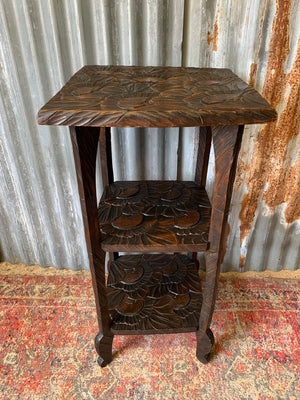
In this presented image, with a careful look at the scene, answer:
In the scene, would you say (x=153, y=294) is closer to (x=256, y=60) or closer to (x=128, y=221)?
(x=128, y=221)

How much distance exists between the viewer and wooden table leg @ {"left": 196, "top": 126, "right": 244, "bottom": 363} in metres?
0.91

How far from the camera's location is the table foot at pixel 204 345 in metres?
1.34

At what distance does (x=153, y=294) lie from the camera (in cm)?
146

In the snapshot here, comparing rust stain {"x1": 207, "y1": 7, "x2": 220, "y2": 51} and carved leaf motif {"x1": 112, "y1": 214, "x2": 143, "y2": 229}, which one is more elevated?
rust stain {"x1": 207, "y1": 7, "x2": 220, "y2": 51}

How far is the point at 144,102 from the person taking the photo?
0.85 m

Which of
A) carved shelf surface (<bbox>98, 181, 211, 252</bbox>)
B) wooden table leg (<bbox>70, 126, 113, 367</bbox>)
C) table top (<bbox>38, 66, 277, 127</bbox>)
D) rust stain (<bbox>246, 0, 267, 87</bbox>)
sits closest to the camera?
table top (<bbox>38, 66, 277, 127</bbox>)

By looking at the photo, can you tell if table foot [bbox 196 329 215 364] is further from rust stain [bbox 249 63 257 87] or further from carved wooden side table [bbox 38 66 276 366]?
rust stain [bbox 249 63 257 87]

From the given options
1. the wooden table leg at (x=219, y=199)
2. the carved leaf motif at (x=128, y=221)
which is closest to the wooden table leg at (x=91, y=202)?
the carved leaf motif at (x=128, y=221)

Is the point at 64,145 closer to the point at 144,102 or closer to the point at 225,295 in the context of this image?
the point at 144,102

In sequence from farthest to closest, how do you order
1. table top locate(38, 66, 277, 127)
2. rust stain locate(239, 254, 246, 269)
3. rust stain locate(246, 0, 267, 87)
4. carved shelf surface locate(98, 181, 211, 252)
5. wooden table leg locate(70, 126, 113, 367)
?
1. rust stain locate(239, 254, 246, 269)
2. rust stain locate(246, 0, 267, 87)
3. carved shelf surface locate(98, 181, 211, 252)
4. wooden table leg locate(70, 126, 113, 367)
5. table top locate(38, 66, 277, 127)

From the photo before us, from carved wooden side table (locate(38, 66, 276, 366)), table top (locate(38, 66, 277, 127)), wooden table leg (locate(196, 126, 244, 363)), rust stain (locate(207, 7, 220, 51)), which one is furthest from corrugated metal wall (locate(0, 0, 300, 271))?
wooden table leg (locate(196, 126, 244, 363))

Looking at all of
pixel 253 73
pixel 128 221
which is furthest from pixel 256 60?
pixel 128 221

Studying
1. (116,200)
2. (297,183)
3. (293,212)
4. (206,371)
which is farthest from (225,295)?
(116,200)

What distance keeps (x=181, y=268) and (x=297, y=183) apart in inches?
31.0
